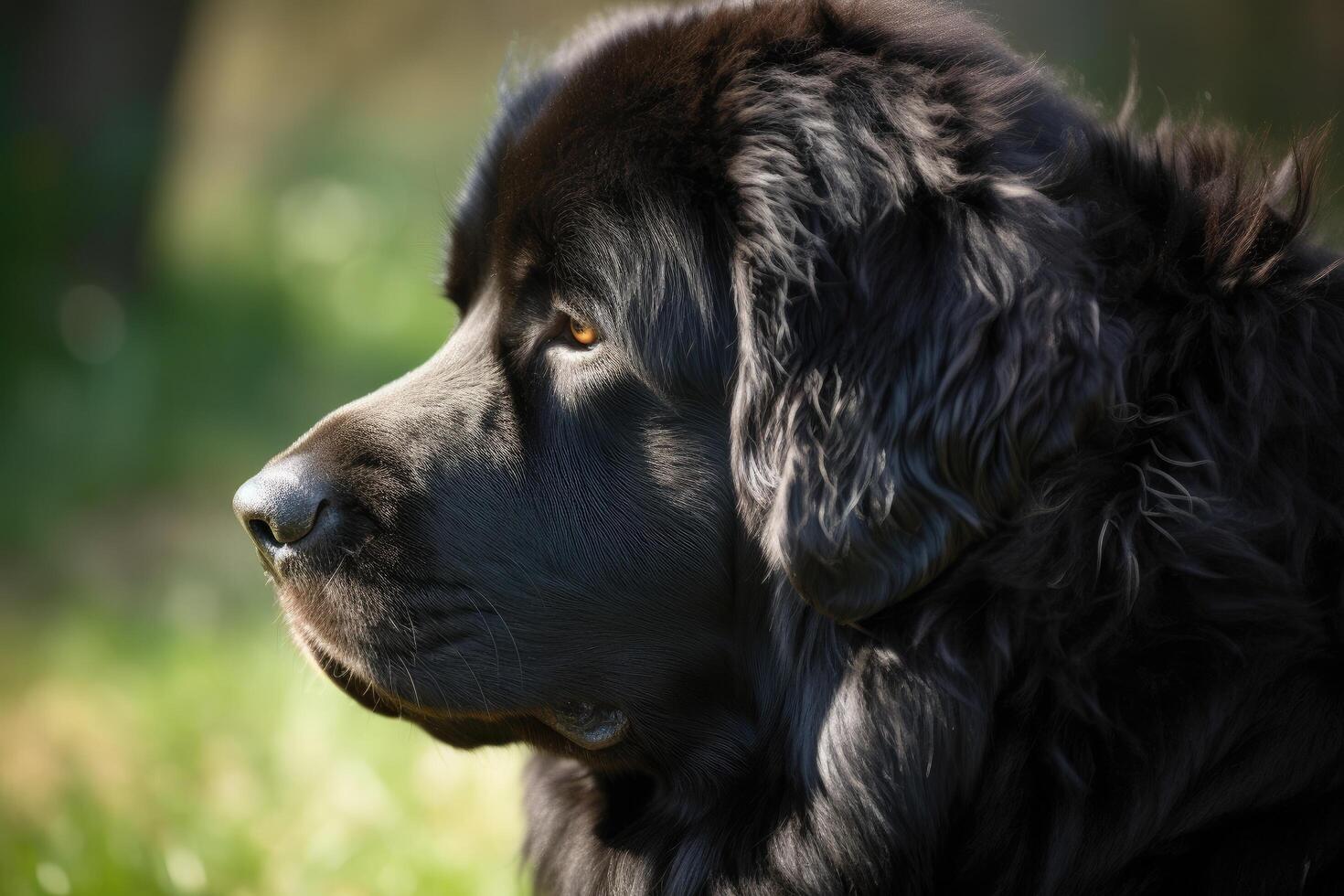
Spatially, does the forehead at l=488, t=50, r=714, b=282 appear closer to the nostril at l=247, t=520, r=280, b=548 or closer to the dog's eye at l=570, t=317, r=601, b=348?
the dog's eye at l=570, t=317, r=601, b=348

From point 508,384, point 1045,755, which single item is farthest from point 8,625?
point 1045,755

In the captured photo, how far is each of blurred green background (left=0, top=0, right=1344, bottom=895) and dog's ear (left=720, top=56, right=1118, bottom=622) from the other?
2.07 ft

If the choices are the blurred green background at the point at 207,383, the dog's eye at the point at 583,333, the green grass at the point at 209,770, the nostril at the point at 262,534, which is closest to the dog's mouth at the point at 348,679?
the nostril at the point at 262,534

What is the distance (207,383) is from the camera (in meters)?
5.64

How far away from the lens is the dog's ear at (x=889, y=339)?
1.63 meters

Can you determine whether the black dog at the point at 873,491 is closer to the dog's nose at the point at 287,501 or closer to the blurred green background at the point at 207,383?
the dog's nose at the point at 287,501

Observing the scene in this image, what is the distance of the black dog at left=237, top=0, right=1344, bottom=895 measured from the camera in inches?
64.5

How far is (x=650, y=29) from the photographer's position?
2.08 metres

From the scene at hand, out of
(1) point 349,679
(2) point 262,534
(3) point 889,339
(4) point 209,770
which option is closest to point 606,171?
(3) point 889,339

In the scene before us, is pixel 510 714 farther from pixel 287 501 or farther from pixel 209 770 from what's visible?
pixel 209 770

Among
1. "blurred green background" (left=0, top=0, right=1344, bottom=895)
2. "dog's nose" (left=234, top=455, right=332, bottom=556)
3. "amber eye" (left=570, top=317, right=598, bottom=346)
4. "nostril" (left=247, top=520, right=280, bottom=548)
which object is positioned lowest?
"blurred green background" (left=0, top=0, right=1344, bottom=895)

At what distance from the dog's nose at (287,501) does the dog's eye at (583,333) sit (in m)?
0.47

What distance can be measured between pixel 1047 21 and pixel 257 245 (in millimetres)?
4394

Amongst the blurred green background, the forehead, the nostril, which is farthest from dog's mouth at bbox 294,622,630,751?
the blurred green background
